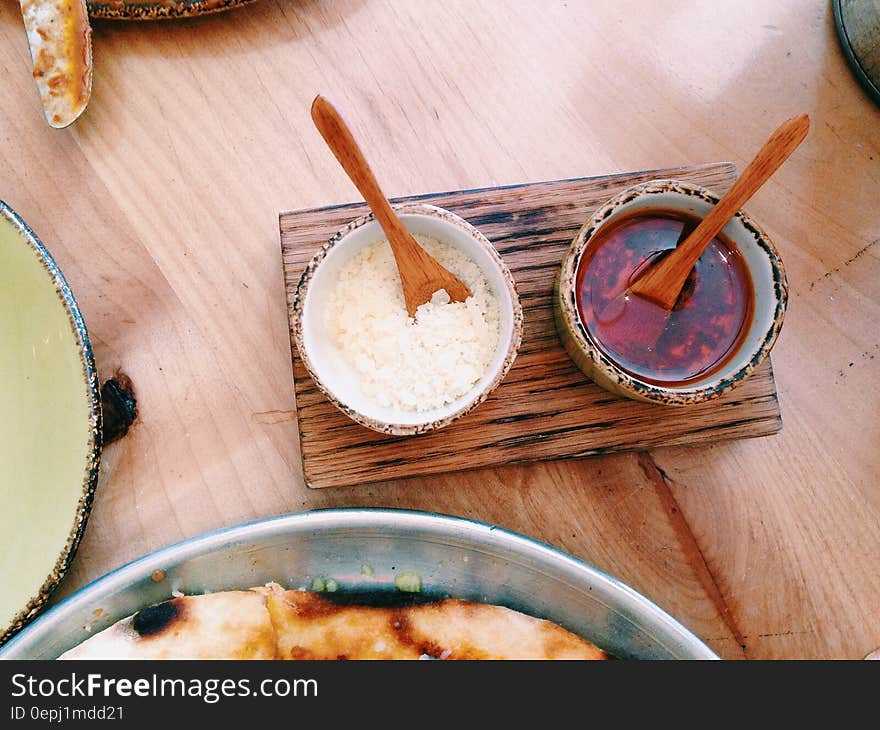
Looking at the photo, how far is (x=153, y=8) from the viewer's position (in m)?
0.98

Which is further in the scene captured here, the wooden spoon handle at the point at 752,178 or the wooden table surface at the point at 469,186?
the wooden table surface at the point at 469,186

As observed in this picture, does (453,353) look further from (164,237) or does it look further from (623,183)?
(164,237)

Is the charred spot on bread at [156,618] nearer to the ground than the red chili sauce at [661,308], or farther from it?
nearer to the ground

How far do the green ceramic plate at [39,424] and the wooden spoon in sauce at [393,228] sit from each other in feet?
1.41

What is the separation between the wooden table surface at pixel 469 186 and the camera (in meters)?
0.96

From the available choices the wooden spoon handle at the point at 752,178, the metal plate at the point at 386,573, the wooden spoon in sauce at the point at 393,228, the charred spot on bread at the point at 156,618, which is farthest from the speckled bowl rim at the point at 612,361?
the charred spot on bread at the point at 156,618

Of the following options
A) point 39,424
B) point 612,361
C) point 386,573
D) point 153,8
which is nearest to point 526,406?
point 612,361

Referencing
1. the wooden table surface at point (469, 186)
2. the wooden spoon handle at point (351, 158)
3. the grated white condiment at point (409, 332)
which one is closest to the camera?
the wooden spoon handle at point (351, 158)

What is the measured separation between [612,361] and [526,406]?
0.15 meters

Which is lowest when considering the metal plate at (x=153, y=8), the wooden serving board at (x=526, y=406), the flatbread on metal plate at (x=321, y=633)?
the flatbread on metal plate at (x=321, y=633)

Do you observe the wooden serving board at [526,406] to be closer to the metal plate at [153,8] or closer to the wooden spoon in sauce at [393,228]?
the wooden spoon in sauce at [393,228]

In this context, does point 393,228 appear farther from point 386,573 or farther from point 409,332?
point 386,573

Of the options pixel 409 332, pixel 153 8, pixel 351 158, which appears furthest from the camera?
pixel 153 8

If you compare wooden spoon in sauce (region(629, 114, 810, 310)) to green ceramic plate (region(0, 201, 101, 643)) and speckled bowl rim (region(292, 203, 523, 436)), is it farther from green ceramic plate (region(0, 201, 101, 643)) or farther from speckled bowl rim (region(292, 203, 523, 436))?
green ceramic plate (region(0, 201, 101, 643))
